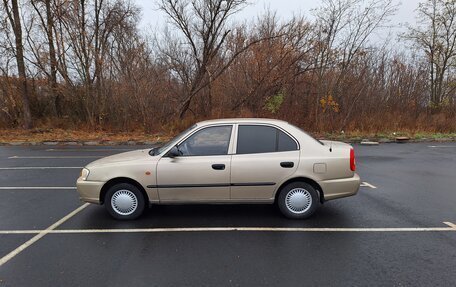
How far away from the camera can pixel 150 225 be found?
4.79m

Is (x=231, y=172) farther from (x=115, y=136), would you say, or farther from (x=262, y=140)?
(x=115, y=136)

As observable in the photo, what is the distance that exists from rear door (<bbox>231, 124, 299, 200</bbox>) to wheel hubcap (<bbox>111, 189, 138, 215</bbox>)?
160 centimetres

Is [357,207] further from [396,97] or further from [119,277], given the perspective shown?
[396,97]

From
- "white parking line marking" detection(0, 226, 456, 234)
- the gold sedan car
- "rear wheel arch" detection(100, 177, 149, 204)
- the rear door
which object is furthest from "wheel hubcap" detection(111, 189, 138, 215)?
the rear door

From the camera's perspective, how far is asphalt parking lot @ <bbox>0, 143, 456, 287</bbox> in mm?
3322

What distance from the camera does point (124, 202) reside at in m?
5.00

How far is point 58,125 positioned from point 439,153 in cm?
2156

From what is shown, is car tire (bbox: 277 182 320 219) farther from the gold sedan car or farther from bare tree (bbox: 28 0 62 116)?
bare tree (bbox: 28 0 62 116)

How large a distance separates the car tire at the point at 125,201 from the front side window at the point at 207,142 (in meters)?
1.02

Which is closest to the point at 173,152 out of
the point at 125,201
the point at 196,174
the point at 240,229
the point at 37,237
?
the point at 196,174

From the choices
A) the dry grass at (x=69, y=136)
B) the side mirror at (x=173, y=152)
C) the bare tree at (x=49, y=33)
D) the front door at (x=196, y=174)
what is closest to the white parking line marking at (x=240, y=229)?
the front door at (x=196, y=174)

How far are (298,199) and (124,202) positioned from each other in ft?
9.08

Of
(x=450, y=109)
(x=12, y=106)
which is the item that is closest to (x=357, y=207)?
(x=450, y=109)

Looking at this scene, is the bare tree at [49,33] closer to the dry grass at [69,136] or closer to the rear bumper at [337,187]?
the dry grass at [69,136]
